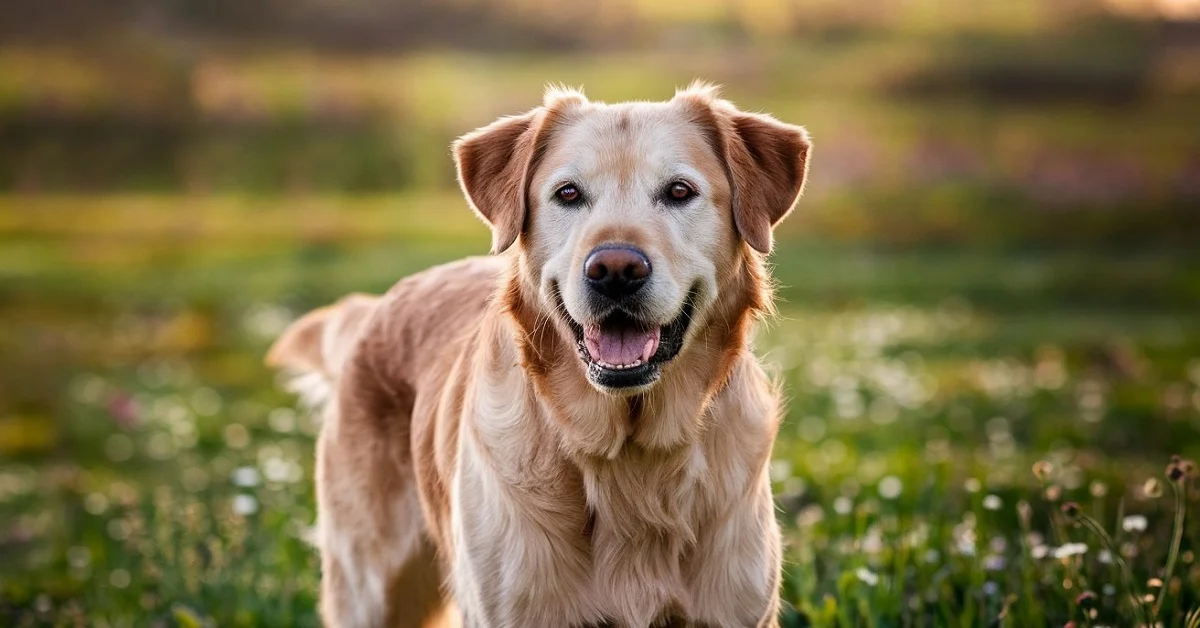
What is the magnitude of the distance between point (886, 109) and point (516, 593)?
16228 millimetres

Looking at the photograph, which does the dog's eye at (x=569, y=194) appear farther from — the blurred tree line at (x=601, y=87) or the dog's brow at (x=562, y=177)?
the blurred tree line at (x=601, y=87)

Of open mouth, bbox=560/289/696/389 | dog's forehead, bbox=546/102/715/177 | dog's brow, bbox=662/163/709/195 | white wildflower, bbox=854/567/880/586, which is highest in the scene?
dog's forehead, bbox=546/102/715/177

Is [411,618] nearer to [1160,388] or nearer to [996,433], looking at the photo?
[996,433]

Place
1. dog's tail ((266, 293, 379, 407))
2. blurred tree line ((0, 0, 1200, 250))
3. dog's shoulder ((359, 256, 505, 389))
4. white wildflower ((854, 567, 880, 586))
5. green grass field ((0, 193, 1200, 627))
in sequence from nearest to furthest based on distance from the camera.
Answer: white wildflower ((854, 567, 880, 586)) → dog's shoulder ((359, 256, 505, 389)) → green grass field ((0, 193, 1200, 627)) → dog's tail ((266, 293, 379, 407)) → blurred tree line ((0, 0, 1200, 250))

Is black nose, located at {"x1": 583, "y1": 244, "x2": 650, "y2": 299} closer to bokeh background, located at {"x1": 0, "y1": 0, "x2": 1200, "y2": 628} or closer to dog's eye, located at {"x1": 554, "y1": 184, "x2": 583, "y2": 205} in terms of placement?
dog's eye, located at {"x1": 554, "y1": 184, "x2": 583, "y2": 205}

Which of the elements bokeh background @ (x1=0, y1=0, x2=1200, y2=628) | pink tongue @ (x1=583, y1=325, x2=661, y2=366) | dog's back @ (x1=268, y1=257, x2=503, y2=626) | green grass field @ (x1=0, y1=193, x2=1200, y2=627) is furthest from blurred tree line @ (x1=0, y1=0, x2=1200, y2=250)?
pink tongue @ (x1=583, y1=325, x2=661, y2=366)

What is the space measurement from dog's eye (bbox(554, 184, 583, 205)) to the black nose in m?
0.34

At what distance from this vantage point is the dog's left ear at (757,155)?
149 inches

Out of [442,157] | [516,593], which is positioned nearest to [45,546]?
[516,593]

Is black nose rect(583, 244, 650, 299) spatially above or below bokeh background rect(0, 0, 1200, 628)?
above

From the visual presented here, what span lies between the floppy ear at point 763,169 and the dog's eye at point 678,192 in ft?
0.49

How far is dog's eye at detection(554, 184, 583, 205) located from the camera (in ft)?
12.3

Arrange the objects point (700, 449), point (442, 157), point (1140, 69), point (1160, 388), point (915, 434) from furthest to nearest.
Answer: point (442, 157), point (1140, 69), point (1160, 388), point (915, 434), point (700, 449)

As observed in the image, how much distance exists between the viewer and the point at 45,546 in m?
6.43
